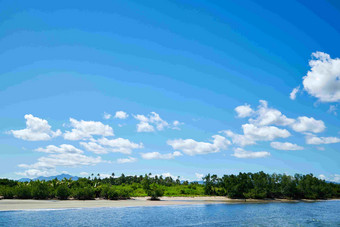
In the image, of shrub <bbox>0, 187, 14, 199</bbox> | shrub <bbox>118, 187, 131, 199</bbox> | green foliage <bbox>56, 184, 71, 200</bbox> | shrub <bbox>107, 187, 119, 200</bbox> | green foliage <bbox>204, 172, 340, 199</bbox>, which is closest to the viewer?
shrub <bbox>0, 187, 14, 199</bbox>

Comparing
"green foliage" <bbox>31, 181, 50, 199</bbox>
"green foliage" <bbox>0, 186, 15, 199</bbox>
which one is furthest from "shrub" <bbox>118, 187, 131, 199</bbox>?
"green foliage" <bbox>0, 186, 15, 199</bbox>

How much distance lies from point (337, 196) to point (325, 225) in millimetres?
112528

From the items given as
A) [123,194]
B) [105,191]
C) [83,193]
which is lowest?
[123,194]

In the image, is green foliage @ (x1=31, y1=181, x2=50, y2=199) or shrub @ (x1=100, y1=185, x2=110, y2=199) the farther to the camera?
shrub @ (x1=100, y1=185, x2=110, y2=199)

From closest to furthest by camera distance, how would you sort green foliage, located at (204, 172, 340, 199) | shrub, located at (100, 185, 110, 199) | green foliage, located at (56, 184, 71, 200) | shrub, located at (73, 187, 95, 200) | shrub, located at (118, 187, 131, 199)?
1. green foliage, located at (56, 184, 71, 200)
2. shrub, located at (73, 187, 95, 200)
3. shrub, located at (100, 185, 110, 199)
4. shrub, located at (118, 187, 131, 199)
5. green foliage, located at (204, 172, 340, 199)

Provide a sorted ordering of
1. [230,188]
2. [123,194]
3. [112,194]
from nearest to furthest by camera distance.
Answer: [112,194] < [123,194] < [230,188]

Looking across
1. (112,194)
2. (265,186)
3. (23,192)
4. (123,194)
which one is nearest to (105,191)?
(112,194)

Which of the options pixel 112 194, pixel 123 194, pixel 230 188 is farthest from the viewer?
pixel 230 188

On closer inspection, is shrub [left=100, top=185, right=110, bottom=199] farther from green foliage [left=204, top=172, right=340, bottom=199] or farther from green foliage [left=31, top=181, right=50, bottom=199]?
green foliage [left=204, top=172, right=340, bottom=199]

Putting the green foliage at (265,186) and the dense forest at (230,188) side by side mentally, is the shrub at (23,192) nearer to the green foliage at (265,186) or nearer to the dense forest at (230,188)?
the dense forest at (230,188)

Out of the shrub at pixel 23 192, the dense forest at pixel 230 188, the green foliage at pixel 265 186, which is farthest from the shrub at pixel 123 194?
the green foliage at pixel 265 186

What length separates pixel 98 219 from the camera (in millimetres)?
53312

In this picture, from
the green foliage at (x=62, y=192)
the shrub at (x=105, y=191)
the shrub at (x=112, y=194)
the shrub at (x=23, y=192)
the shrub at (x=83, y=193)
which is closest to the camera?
the shrub at (x=23, y=192)

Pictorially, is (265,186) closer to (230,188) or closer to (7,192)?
(230,188)
